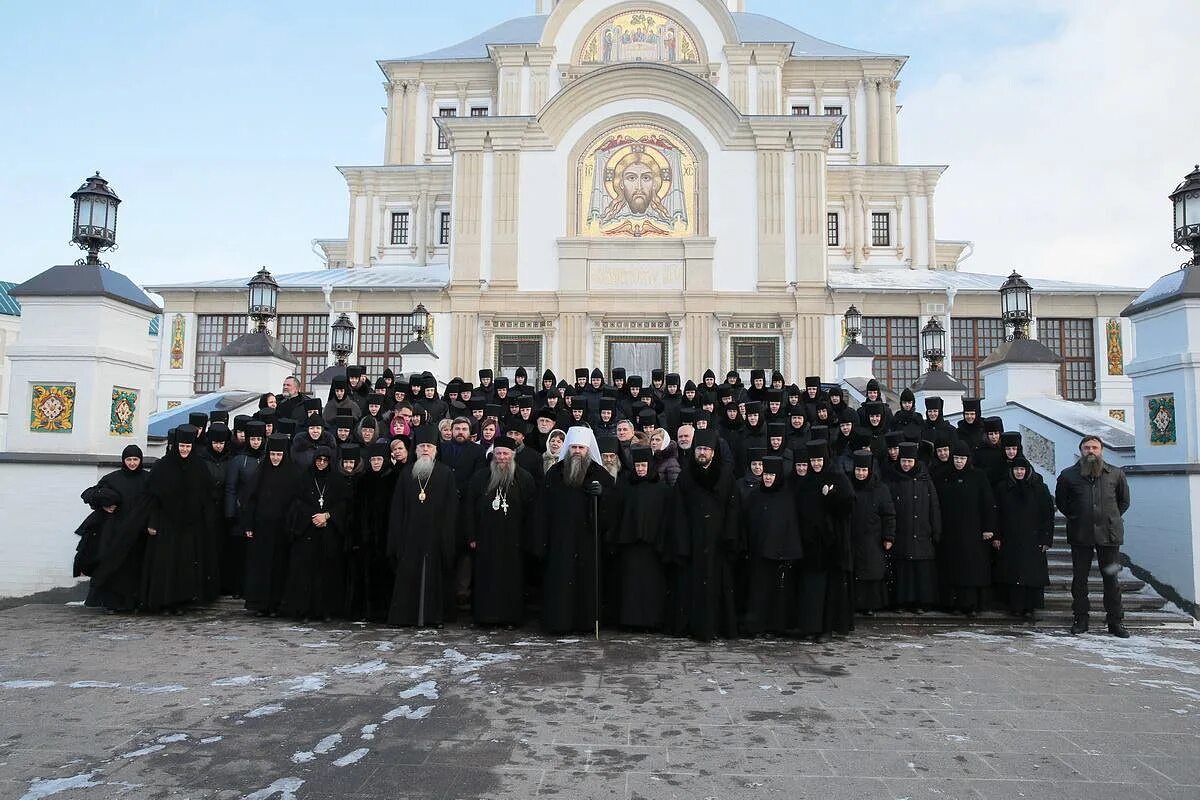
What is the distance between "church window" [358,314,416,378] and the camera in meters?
24.8

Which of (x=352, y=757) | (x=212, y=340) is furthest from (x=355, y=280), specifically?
(x=352, y=757)

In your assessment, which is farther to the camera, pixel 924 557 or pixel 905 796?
pixel 924 557

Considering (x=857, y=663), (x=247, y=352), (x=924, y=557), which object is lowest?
(x=857, y=663)

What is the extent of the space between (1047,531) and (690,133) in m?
19.3

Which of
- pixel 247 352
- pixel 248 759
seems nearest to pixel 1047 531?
pixel 248 759

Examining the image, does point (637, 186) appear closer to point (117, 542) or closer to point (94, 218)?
point (94, 218)

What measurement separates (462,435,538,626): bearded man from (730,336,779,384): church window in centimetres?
1699

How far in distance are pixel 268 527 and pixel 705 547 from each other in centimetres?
400

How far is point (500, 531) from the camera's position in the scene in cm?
735

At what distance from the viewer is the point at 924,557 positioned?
25.0 feet

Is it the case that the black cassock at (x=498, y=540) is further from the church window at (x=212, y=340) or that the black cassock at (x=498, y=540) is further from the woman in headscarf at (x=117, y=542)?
the church window at (x=212, y=340)

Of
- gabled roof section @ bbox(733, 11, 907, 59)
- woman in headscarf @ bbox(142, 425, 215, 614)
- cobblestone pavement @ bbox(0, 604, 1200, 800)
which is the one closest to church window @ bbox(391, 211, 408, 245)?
gabled roof section @ bbox(733, 11, 907, 59)

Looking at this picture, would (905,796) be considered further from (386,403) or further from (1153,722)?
(386,403)

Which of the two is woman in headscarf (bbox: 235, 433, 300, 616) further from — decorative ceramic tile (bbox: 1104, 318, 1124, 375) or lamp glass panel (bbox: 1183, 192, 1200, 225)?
decorative ceramic tile (bbox: 1104, 318, 1124, 375)
